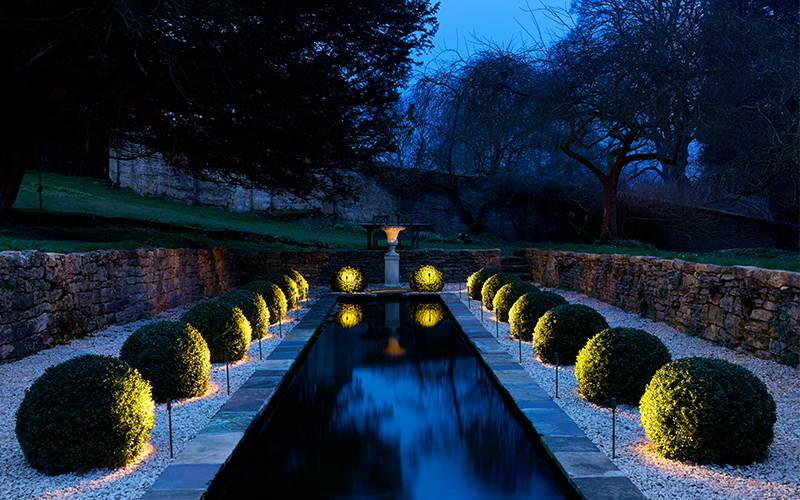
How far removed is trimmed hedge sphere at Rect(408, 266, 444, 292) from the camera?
55.6 ft

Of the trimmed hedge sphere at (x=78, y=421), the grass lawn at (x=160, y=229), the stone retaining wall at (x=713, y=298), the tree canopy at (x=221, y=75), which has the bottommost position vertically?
the trimmed hedge sphere at (x=78, y=421)

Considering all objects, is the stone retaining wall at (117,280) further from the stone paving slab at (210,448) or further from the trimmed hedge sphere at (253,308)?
A: the stone paving slab at (210,448)

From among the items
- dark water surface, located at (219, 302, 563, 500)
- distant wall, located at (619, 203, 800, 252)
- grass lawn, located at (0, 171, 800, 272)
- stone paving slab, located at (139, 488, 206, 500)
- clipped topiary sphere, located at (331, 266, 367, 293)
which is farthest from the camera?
distant wall, located at (619, 203, 800, 252)

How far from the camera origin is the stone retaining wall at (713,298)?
23.5 ft

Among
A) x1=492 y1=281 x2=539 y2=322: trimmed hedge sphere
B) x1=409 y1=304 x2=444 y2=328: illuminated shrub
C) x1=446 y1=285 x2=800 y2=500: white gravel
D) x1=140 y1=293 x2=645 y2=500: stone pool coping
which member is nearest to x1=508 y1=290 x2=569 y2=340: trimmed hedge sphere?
x1=140 y1=293 x2=645 y2=500: stone pool coping

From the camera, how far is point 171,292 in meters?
13.3

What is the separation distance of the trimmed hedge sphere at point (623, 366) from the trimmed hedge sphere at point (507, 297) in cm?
523

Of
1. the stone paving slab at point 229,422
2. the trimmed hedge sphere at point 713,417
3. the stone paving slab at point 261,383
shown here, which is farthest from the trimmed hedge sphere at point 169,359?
the trimmed hedge sphere at point 713,417

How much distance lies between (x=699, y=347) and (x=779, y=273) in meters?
1.76

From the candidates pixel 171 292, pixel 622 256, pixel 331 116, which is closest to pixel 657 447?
pixel 622 256

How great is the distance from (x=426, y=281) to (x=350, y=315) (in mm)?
3710

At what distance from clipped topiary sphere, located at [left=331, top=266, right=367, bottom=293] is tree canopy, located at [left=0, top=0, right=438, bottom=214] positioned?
3.66m

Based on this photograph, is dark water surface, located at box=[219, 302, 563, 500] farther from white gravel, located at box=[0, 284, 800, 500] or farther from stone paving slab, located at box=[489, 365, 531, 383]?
white gravel, located at box=[0, 284, 800, 500]

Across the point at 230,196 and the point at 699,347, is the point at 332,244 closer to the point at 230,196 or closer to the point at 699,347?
the point at 230,196
